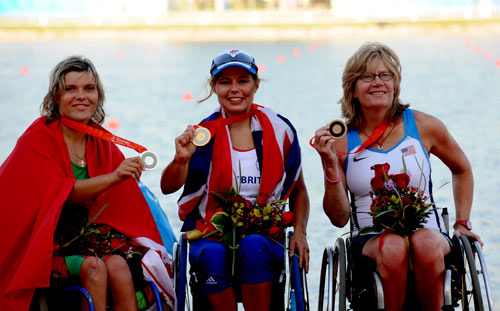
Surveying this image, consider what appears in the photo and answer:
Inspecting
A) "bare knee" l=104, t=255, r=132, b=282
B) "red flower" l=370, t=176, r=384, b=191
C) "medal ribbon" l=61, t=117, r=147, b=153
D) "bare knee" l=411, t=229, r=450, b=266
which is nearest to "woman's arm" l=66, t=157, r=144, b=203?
"medal ribbon" l=61, t=117, r=147, b=153

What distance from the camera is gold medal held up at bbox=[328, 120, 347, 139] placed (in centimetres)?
381

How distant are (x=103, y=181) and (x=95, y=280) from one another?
1.56 feet

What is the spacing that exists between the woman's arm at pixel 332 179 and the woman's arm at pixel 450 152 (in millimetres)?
503

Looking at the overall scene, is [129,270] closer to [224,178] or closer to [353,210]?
[224,178]

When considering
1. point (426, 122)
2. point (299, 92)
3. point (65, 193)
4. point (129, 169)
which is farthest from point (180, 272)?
point (299, 92)

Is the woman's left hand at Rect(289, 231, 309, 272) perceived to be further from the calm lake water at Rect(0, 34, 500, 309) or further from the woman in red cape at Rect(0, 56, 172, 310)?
the calm lake water at Rect(0, 34, 500, 309)

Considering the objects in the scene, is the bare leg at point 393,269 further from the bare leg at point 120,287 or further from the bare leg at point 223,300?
the bare leg at point 120,287

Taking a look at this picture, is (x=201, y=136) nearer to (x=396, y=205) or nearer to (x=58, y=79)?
(x=58, y=79)

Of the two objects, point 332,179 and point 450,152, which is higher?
point 450,152

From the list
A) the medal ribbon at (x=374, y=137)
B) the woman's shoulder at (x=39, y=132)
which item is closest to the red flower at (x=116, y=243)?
the woman's shoulder at (x=39, y=132)

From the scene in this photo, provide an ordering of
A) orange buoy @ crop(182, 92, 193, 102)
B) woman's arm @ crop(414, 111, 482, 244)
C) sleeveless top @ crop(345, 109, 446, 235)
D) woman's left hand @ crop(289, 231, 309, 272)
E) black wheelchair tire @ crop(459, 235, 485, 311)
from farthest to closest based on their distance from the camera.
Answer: orange buoy @ crop(182, 92, 193, 102) < woman's arm @ crop(414, 111, 482, 244) < sleeveless top @ crop(345, 109, 446, 235) < woman's left hand @ crop(289, 231, 309, 272) < black wheelchair tire @ crop(459, 235, 485, 311)

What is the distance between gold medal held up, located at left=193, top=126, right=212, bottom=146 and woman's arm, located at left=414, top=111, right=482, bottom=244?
1135 millimetres

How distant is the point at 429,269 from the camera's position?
352cm

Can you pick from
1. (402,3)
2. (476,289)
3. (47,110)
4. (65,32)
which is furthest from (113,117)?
(402,3)
